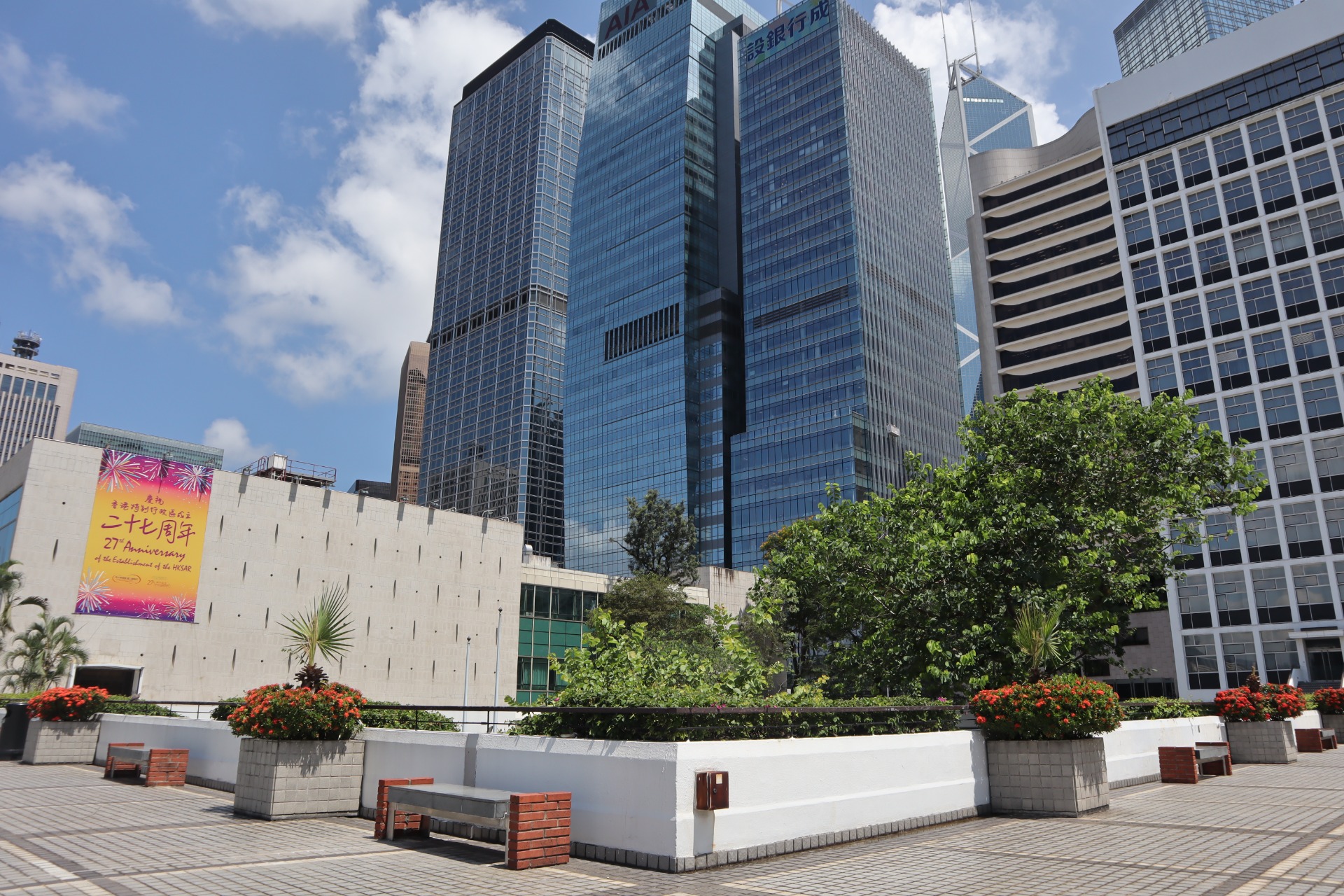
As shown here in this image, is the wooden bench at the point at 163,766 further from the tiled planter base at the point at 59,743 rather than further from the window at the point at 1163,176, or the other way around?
the window at the point at 1163,176

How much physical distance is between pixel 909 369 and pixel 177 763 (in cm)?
11475

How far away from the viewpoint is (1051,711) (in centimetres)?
1343

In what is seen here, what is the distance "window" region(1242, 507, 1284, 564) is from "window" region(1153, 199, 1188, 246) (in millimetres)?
21818

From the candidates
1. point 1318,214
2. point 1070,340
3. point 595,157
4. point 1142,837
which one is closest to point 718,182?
point 595,157

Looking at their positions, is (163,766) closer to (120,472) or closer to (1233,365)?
(120,472)

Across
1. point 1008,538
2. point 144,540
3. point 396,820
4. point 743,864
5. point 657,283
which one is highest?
point 657,283

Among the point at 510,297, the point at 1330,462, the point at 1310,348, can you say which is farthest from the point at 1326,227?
the point at 510,297

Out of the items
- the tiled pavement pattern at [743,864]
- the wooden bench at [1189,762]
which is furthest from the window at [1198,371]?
the tiled pavement pattern at [743,864]

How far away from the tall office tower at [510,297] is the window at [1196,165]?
106293 millimetres

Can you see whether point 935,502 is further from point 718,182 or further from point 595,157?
point 595,157

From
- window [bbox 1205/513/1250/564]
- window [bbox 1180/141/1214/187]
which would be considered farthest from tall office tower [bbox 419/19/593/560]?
window [bbox 1205/513/1250/564]

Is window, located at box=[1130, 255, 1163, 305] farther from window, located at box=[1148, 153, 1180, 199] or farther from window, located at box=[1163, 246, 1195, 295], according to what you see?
window, located at box=[1148, 153, 1180, 199]

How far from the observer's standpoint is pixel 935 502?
24453 mm

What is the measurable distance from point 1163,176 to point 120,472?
245 ft
